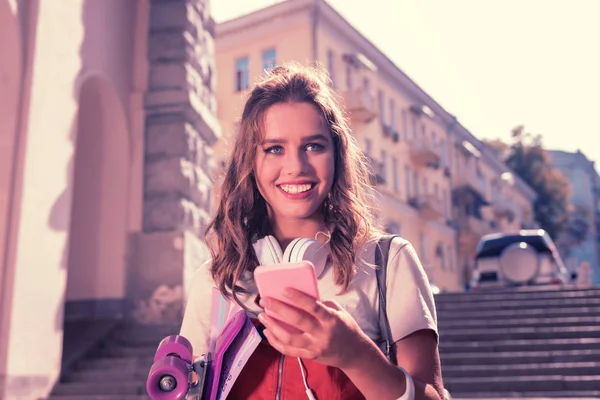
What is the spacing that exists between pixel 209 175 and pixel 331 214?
7.73m

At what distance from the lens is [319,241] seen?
1.89 m

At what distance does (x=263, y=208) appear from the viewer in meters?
2.07

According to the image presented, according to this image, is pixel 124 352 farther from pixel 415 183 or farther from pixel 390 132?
pixel 415 183

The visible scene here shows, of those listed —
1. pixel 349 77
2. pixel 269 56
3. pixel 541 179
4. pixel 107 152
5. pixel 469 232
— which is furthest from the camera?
pixel 541 179

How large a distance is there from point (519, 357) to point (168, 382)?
26.5 ft

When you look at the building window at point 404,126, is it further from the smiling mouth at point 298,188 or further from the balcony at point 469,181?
the smiling mouth at point 298,188

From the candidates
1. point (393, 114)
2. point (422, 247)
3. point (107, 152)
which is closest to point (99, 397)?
point (107, 152)

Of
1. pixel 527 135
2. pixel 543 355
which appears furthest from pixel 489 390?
pixel 527 135

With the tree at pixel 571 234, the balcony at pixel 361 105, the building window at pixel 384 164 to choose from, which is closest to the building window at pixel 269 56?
Result: the balcony at pixel 361 105

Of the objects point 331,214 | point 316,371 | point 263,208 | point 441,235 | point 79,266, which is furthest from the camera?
point 441,235

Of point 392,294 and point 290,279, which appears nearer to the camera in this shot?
point 290,279

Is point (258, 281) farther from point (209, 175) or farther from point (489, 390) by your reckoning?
point (209, 175)

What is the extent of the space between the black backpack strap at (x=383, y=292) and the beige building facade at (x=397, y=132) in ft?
50.1

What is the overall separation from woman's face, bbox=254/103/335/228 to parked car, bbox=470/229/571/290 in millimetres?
14305
